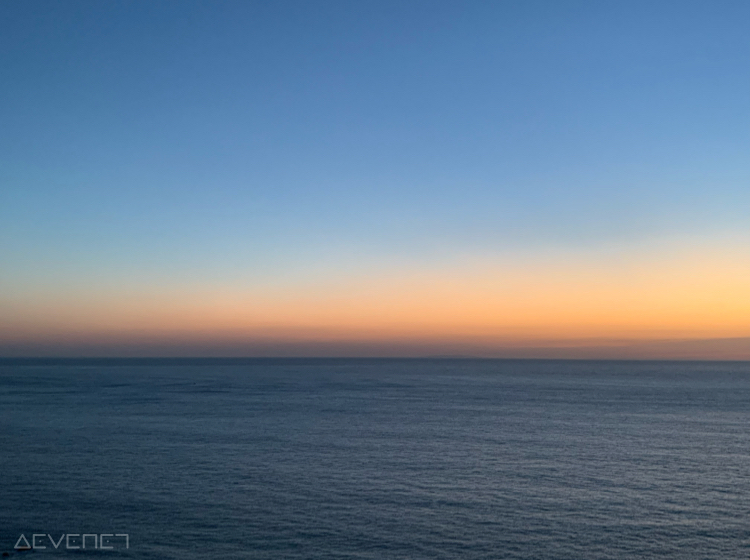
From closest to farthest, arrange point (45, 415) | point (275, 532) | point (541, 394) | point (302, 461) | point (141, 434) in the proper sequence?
point (275, 532) < point (302, 461) < point (141, 434) < point (45, 415) < point (541, 394)

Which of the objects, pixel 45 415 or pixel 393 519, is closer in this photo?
pixel 393 519

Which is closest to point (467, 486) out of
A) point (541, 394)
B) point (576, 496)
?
point (576, 496)

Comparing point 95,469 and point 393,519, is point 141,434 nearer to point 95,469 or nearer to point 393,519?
point 95,469

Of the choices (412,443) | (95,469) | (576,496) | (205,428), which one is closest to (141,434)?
(205,428)

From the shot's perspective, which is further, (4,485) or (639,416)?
(639,416)

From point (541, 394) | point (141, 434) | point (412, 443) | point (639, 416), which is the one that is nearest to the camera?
point (412, 443)

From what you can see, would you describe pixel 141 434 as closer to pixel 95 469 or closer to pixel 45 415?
pixel 95 469
